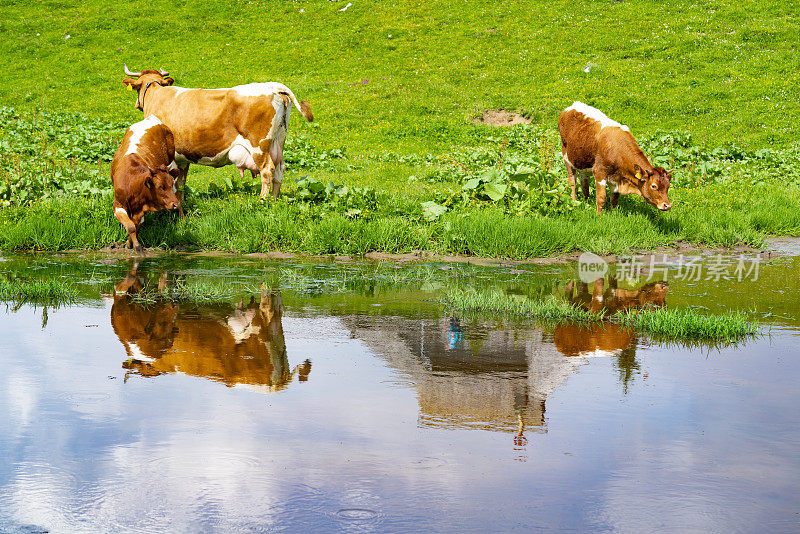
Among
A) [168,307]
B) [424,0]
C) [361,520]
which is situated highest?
[424,0]

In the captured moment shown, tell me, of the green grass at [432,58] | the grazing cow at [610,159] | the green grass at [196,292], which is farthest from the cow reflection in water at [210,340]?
the green grass at [432,58]

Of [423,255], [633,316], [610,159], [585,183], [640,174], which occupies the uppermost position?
[610,159]

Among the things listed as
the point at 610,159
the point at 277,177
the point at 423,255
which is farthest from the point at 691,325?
the point at 277,177

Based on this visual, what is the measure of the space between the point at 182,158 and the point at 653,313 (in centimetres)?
891

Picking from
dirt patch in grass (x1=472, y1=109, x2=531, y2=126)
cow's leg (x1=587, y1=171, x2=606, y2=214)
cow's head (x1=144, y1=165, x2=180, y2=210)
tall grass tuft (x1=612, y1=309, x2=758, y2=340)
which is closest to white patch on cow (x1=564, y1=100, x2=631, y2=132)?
cow's leg (x1=587, y1=171, x2=606, y2=214)

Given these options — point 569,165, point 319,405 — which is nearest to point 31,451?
point 319,405

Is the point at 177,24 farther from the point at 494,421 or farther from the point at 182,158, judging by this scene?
the point at 494,421

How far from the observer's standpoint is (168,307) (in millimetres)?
7965

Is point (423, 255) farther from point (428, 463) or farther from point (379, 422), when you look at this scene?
point (428, 463)

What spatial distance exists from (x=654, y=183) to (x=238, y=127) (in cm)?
662

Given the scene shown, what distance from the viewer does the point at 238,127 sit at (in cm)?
1354

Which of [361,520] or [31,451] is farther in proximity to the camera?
[31,451]

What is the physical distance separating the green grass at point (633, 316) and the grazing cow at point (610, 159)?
4.94m

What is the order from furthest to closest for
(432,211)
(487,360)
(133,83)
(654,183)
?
(133,83) < (654,183) < (432,211) < (487,360)
